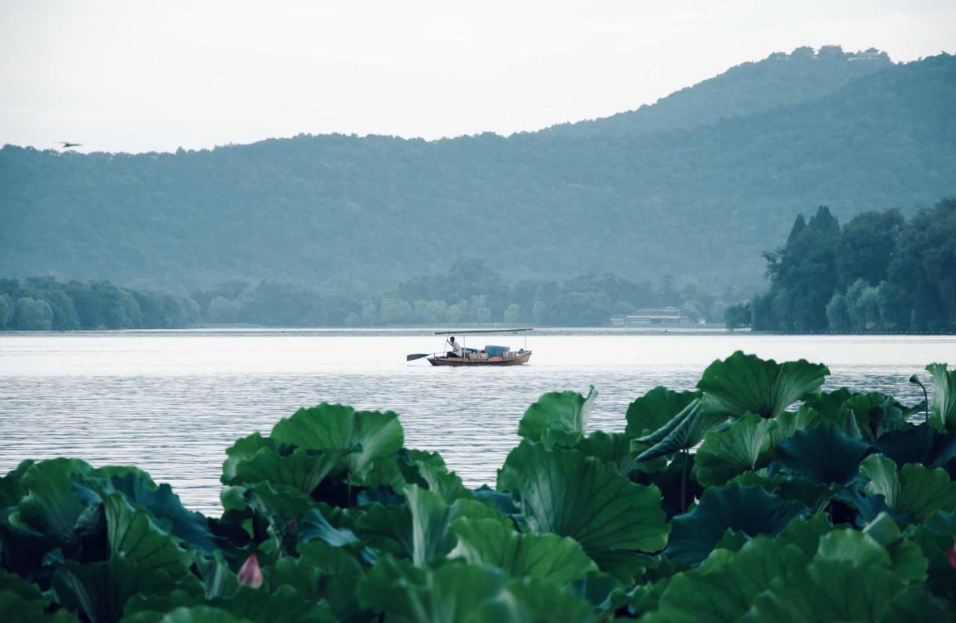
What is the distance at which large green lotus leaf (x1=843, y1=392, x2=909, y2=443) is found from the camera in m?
5.08

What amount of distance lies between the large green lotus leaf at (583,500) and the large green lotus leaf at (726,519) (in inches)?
14.5

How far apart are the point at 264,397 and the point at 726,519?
46759mm

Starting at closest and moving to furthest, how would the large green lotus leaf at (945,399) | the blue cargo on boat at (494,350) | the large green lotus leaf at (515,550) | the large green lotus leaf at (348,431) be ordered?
the large green lotus leaf at (515,550)
the large green lotus leaf at (348,431)
the large green lotus leaf at (945,399)
the blue cargo on boat at (494,350)

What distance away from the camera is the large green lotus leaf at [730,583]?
6.93ft

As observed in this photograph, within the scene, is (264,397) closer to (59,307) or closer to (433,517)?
(433,517)

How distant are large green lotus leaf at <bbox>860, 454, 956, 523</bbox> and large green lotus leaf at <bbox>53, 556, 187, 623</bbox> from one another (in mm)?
2042

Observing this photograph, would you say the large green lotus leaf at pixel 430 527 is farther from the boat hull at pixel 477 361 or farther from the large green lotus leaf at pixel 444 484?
the boat hull at pixel 477 361

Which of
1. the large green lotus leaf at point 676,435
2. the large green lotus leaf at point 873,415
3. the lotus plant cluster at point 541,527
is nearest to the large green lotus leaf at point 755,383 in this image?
the lotus plant cluster at point 541,527

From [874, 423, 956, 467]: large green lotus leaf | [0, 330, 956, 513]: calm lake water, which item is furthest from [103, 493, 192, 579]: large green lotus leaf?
[0, 330, 956, 513]: calm lake water

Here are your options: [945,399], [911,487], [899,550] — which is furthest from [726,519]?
[945,399]

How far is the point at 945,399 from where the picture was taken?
4.90 meters

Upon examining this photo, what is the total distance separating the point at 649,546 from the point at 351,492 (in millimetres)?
1009

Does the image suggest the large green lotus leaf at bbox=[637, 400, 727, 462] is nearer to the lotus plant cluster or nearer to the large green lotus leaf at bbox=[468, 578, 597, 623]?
the lotus plant cluster

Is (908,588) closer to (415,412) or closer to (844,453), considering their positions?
(844,453)
